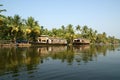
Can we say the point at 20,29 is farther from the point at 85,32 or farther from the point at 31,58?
the point at 85,32

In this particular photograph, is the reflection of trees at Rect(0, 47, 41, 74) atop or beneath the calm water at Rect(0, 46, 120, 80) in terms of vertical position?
atop

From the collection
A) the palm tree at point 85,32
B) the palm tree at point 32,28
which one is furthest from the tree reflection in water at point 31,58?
the palm tree at point 85,32

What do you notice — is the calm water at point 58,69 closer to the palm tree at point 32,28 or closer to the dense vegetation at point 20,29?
the dense vegetation at point 20,29

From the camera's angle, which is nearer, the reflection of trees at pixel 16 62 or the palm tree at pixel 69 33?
the reflection of trees at pixel 16 62

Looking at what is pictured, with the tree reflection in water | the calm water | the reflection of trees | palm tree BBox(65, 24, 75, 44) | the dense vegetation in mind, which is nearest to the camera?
the calm water

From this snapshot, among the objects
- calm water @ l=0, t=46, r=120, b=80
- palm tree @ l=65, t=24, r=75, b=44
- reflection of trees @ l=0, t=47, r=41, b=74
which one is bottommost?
calm water @ l=0, t=46, r=120, b=80

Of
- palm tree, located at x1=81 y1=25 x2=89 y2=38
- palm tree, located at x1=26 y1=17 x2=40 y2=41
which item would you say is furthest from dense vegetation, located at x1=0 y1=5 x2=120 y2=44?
palm tree, located at x1=81 y1=25 x2=89 y2=38

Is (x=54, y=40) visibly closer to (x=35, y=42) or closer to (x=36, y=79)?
(x=35, y=42)

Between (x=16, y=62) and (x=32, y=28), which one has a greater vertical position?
(x=32, y=28)

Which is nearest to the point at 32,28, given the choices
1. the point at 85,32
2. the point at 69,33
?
the point at 69,33

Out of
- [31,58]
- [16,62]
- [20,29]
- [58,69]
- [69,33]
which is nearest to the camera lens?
[58,69]

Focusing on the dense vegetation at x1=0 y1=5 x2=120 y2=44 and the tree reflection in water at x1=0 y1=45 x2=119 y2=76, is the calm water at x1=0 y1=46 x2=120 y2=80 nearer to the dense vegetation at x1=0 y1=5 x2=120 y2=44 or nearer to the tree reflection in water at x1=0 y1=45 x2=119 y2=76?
the tree reflection in water at x1=0 y1=45 x2=119 y2=76

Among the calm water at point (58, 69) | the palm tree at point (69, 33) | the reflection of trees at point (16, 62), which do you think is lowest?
the calm water at point (58, 69)

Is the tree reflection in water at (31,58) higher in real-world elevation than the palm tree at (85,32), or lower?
lower
